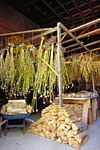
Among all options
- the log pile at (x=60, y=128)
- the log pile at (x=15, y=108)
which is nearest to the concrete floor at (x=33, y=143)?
the log pile at (x=60, y=128)

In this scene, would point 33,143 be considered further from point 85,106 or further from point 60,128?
point 85,106

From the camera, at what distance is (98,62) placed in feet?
23.1

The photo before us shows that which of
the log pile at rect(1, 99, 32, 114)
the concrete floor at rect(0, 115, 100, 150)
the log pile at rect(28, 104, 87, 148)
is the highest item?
the log pile at rect(1, 99, 32, 114)

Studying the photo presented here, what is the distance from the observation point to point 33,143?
380cm

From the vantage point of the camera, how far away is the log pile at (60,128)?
373 centimetres

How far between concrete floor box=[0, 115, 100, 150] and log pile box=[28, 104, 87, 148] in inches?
5.4

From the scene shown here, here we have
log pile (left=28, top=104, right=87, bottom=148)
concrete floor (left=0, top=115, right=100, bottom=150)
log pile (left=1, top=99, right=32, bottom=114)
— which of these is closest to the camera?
concrete floor (left=0, top=115, right=100, bottom=150)

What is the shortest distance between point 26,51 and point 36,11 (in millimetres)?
3098

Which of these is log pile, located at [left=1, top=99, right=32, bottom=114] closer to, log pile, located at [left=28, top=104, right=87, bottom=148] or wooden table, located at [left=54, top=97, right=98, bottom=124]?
log pile, located at [left=28, top=104, right=87, bottom=148]

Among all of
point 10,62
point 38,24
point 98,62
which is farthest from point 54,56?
point 38,24

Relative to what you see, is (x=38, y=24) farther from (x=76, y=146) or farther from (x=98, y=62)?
(x=76, y=146)

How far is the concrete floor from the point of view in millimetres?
3550

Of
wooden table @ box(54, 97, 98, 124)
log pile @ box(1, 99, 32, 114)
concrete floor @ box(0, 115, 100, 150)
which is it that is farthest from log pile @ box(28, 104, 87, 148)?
wooden table @ box(54, 97, 98, 124)

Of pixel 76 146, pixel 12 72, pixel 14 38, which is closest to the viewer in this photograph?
pixel 76 146
